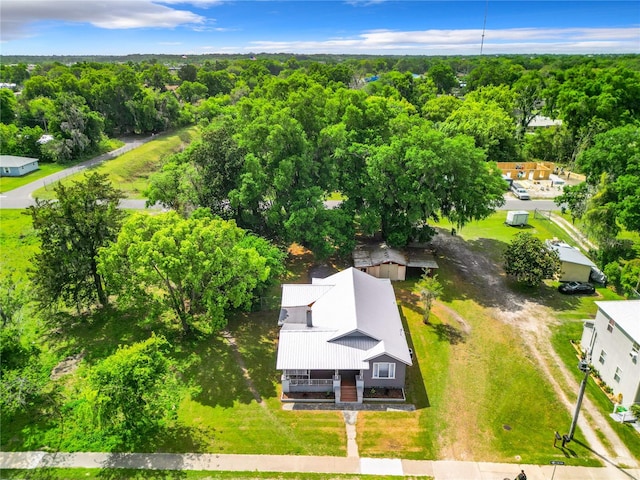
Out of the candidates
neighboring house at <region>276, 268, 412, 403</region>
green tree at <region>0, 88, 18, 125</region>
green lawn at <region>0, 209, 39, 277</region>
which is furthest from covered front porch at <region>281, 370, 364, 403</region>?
green tree at <region>0, 88, 18, 125</region>

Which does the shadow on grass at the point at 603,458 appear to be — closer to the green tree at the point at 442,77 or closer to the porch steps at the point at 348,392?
the porch steps at the point at 348,392

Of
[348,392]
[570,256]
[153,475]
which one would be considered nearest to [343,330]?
[348,392]

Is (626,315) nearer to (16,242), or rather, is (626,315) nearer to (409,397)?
(409,397)

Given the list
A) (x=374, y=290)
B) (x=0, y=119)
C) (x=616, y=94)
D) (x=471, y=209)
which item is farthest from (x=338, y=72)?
(x=374, y=290)

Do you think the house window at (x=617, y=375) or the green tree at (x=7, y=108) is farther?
the green tree at (x=7, y=108)

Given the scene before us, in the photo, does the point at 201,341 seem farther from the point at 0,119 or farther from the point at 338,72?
the point at 338,72

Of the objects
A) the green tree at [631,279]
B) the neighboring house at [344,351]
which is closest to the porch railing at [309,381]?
the neighboring house at [344,351]
